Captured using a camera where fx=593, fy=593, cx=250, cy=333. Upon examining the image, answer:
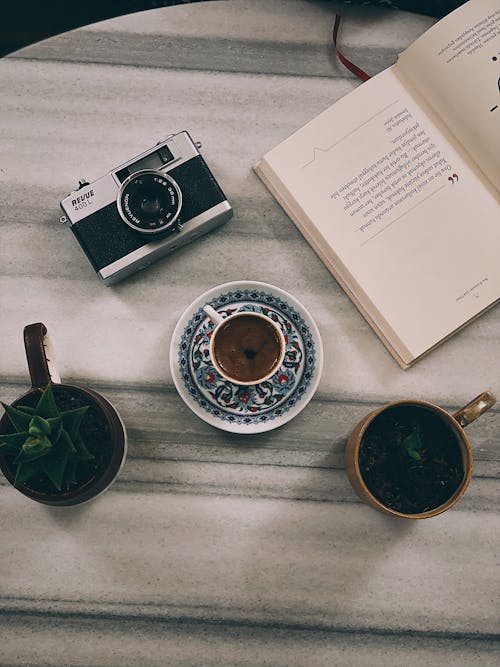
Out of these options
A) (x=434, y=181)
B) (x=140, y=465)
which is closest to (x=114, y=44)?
(x=434, y=181)

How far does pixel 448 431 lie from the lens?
753 mm

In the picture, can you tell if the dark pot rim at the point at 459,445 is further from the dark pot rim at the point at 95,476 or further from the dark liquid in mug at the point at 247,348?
the dark pot rim at the point at 95,476

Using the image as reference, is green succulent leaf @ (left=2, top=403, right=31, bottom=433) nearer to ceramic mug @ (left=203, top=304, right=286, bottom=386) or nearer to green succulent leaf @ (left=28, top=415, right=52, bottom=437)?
green succulent leaf @ (left=28, top=415, right=52, bottom=437)

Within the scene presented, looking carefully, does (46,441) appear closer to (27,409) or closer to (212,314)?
(27,409)

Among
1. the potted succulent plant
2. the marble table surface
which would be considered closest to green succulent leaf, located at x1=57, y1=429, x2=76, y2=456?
the potted succulent plant

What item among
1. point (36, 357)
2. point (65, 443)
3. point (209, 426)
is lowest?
point (209, 426)

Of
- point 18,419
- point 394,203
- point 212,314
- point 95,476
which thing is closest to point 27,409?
point 18,419

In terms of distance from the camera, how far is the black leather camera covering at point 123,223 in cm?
81

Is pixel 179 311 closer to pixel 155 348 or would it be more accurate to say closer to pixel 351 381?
pixel 155 348

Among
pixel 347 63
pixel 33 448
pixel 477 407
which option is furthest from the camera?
pixel 347 63

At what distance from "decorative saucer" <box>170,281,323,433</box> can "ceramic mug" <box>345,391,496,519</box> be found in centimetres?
10

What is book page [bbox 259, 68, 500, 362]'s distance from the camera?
2.73 feet

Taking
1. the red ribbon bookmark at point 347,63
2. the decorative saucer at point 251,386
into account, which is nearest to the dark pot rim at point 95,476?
the decorative saucer at point 251,386

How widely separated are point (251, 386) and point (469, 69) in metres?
0.53
